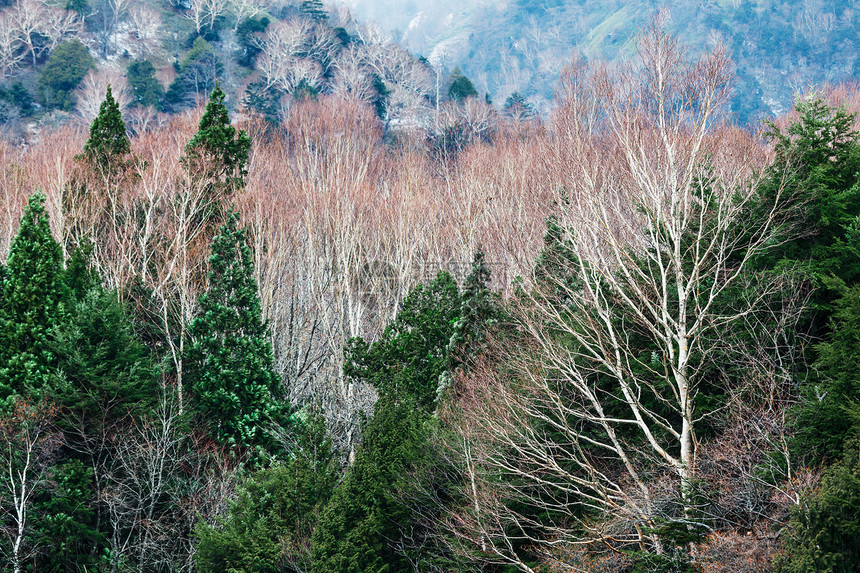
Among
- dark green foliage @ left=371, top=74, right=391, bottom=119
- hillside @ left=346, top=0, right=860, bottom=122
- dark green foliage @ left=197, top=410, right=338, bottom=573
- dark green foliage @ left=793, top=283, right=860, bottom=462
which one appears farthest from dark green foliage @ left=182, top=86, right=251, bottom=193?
hillside @ left=346, top=0, right=860, bottom=122

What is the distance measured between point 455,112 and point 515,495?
139ft

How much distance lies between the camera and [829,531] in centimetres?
734

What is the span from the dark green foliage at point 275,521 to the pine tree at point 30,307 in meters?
6.06

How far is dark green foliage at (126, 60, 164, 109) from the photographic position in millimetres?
50688

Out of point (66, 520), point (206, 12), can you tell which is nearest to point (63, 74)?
point (206, 12)

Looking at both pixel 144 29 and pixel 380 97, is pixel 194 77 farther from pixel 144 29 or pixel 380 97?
pixel 380 97

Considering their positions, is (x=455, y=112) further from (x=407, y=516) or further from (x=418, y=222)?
(x=407, y=516)

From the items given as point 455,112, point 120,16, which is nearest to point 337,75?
point 455,112

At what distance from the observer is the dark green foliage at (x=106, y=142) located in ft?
72.0

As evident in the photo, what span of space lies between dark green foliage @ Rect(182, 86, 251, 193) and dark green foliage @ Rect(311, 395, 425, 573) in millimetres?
10742

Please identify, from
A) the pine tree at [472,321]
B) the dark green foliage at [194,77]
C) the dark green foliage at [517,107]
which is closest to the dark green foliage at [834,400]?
the pine tree at [472,321]

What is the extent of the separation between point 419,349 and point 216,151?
404 inches

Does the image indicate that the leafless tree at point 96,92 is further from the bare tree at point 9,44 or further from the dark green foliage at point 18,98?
the bare tree at point 9,44

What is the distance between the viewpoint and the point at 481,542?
11953mm
